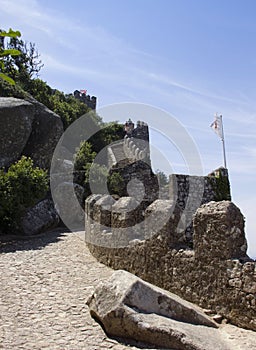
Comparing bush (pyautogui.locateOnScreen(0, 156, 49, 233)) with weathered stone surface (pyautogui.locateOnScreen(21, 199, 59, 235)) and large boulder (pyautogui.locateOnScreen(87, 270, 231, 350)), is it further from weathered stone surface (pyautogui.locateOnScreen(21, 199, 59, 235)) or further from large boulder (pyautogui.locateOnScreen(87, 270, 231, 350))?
large boulder (pyautogui.locateOnScreen(87, 270, 231, 350))

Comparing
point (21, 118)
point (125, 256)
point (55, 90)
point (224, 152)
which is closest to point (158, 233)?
point (125, 256)

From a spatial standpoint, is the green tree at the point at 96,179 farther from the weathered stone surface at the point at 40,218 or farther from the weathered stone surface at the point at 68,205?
the weathered stone surface at the point at 40,218

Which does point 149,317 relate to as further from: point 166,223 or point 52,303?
point 166,223

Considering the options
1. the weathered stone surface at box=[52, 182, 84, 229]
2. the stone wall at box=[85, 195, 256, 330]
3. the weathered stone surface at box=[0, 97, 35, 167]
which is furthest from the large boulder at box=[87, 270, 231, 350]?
the weathered stone surface at box=[0, 97, 35, 167]

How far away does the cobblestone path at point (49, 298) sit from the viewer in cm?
421

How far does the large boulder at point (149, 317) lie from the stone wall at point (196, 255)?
483mm

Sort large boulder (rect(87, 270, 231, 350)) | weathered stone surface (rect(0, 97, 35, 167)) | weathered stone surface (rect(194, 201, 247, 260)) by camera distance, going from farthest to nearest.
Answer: weathered stone surface (rect(0, 97, 35, 167))
weathered stone surface (rect(194, 201, 247, 260))
large boulder (rect(87, 270, 231, 350))

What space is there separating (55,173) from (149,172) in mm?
4542

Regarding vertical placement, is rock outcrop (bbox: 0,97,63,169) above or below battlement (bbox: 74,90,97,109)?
below

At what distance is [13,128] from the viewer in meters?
14.4

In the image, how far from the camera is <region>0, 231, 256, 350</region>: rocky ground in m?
4.18

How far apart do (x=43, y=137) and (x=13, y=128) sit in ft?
6.41

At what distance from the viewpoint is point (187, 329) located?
420 centimetres

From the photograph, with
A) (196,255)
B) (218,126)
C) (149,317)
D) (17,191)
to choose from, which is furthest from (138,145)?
(149,317)
